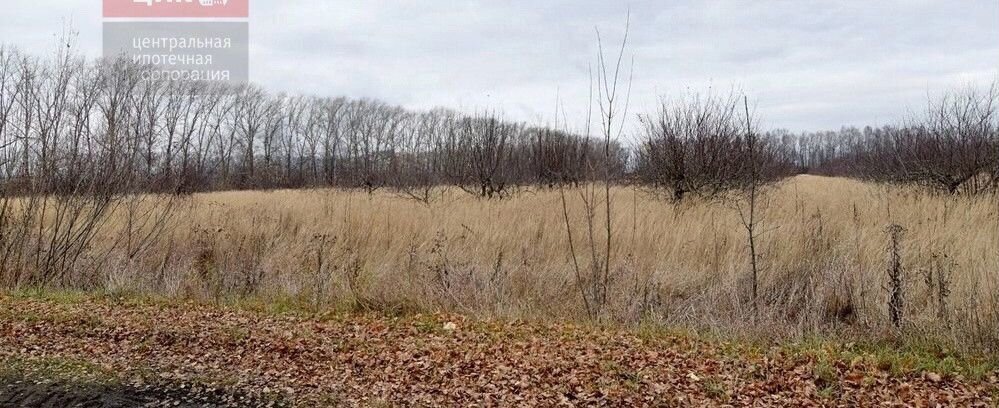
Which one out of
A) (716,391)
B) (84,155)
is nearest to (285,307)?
(716,391)

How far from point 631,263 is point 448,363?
3.73m

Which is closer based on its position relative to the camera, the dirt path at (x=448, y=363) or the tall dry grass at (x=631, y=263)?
the dirt path at (x=448, y=363)

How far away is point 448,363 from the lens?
361 cm

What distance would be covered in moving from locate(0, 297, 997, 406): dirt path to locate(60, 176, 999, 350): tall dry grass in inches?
39.0

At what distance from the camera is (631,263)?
22.4ft

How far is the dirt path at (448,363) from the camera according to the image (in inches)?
120

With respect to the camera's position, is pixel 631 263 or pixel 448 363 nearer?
pixel 448 363

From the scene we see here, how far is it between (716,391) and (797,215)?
23.9ft

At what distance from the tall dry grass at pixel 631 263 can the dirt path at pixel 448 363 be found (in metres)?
0.99

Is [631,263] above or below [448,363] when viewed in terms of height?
above

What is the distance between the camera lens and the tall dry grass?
5.12 metres

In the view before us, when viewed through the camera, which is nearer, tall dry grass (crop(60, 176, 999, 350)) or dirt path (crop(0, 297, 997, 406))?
dirt path (crop(0, 297, 997, 406))

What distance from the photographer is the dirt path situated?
306 cm

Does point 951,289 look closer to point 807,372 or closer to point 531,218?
point 807,372
